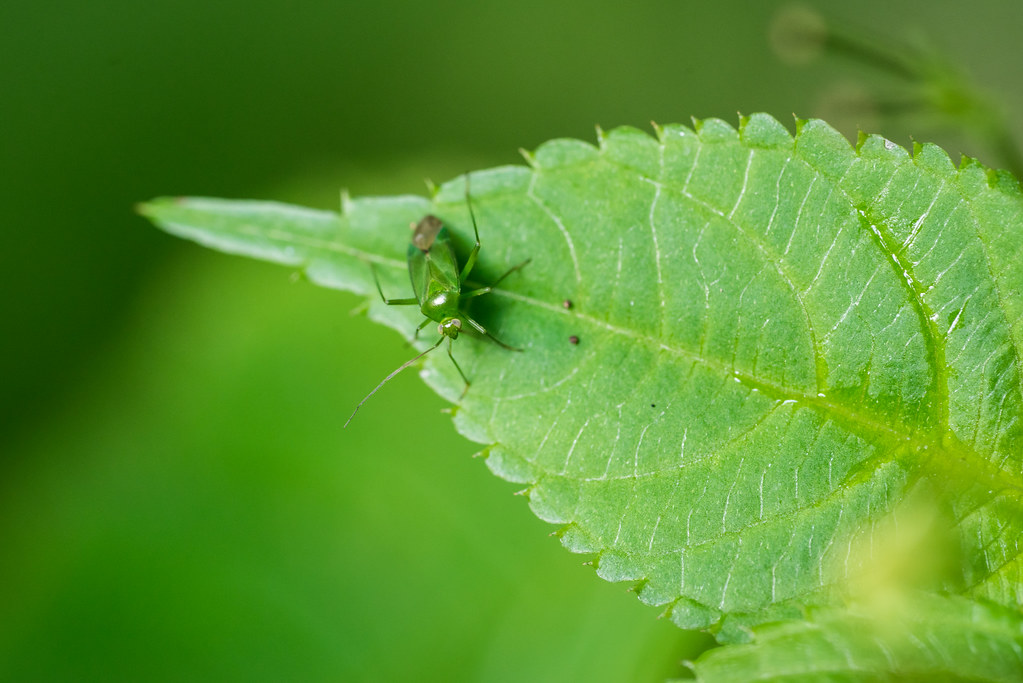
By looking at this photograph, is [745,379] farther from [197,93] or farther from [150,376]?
[197,93]

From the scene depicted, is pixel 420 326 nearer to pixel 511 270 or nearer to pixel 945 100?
pixel 511 270

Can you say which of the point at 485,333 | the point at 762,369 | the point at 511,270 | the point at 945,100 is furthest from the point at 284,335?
the point at 945,100

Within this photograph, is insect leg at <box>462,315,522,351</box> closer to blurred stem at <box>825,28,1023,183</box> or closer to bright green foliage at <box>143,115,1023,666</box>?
bright green foliage at <box>143,115,1023,666</box>

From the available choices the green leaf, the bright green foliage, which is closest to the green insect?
the bright green foliage

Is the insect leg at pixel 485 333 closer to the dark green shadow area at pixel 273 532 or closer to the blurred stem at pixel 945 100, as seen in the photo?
the dark green shadow area at pixel 273 532

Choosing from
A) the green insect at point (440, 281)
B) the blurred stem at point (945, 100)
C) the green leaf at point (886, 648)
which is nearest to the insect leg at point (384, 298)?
the green insect at point (440, 281)

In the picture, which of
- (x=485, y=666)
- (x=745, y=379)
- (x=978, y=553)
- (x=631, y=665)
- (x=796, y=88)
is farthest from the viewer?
(x=796, y=88)

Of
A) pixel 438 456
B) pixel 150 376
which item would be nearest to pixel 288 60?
pixel 150 376
